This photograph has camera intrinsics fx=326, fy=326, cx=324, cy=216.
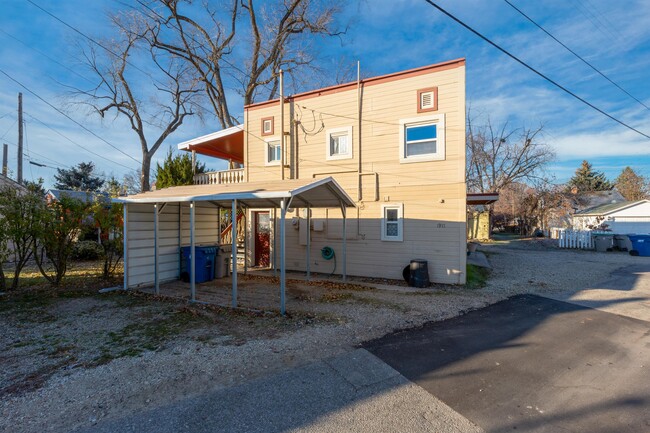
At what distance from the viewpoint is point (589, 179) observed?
145ft

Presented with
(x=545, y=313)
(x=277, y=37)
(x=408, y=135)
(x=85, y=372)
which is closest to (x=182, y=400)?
(x=85, y=372)

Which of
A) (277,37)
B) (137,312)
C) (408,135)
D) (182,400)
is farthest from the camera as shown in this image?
(277,37)

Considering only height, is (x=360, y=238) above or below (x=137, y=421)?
above

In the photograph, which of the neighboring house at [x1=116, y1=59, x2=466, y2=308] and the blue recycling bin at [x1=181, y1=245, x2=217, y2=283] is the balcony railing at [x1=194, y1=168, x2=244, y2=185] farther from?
the blue recycling bin at [x1=181, y1=245, x2=217, y2=283]

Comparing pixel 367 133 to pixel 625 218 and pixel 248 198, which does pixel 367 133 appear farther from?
pixel 625 218

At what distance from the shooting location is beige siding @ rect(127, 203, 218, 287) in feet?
27.7

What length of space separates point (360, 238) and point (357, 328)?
5.34 metres

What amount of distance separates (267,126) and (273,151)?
37.8 inches

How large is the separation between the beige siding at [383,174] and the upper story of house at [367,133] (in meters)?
0.03

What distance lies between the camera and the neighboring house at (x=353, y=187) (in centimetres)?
907

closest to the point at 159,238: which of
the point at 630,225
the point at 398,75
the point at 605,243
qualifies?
the point at 398,75

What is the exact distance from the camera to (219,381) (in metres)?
3.60

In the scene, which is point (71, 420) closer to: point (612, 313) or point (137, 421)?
point (137, 421)

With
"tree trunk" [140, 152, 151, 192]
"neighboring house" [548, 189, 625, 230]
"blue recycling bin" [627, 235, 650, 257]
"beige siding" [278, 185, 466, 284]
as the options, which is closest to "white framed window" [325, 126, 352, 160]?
"beige siding" [278, 185, 466, 284]
